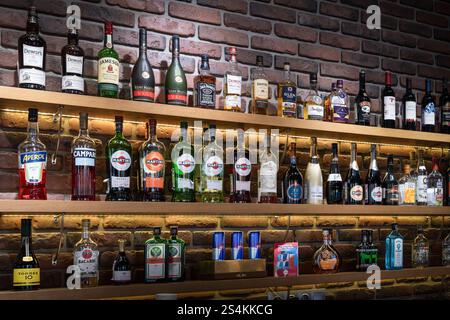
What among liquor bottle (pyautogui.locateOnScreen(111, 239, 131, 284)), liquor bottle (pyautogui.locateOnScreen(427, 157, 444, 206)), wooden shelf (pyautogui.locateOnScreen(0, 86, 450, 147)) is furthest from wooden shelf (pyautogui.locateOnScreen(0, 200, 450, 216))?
wooden shelf (pyautogui.locateOnScreen(0, 86, 450, 147))

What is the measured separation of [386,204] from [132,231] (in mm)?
1216

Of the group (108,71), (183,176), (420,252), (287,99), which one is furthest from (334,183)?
(108,71)

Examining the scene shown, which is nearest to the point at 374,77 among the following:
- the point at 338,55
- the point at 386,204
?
the point at 338,55

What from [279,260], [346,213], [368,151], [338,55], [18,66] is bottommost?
[279,260]

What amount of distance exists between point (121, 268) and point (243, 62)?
41.4 inches

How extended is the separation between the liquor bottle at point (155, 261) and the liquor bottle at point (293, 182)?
623 millimetres

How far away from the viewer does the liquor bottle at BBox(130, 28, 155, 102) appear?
86.5 inches

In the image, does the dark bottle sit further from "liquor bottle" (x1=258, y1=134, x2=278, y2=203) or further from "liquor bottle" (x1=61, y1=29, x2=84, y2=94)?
"liquor bottle" (x1=258, y1=134, x2=278, y2=203)

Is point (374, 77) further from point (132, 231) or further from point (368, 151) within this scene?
point (132, 231)

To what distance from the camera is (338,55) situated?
2857 millimetres

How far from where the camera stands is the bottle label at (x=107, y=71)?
2.13 metres

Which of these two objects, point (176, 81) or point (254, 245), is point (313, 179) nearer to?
point (254, 245)

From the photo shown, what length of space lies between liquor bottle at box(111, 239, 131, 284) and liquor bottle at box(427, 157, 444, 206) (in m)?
1.53

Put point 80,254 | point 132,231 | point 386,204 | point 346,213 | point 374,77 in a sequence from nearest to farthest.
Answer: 1. point 80,254
2. point 132,231
3. point 346,213
4. point 386,204
5. point 374,77
